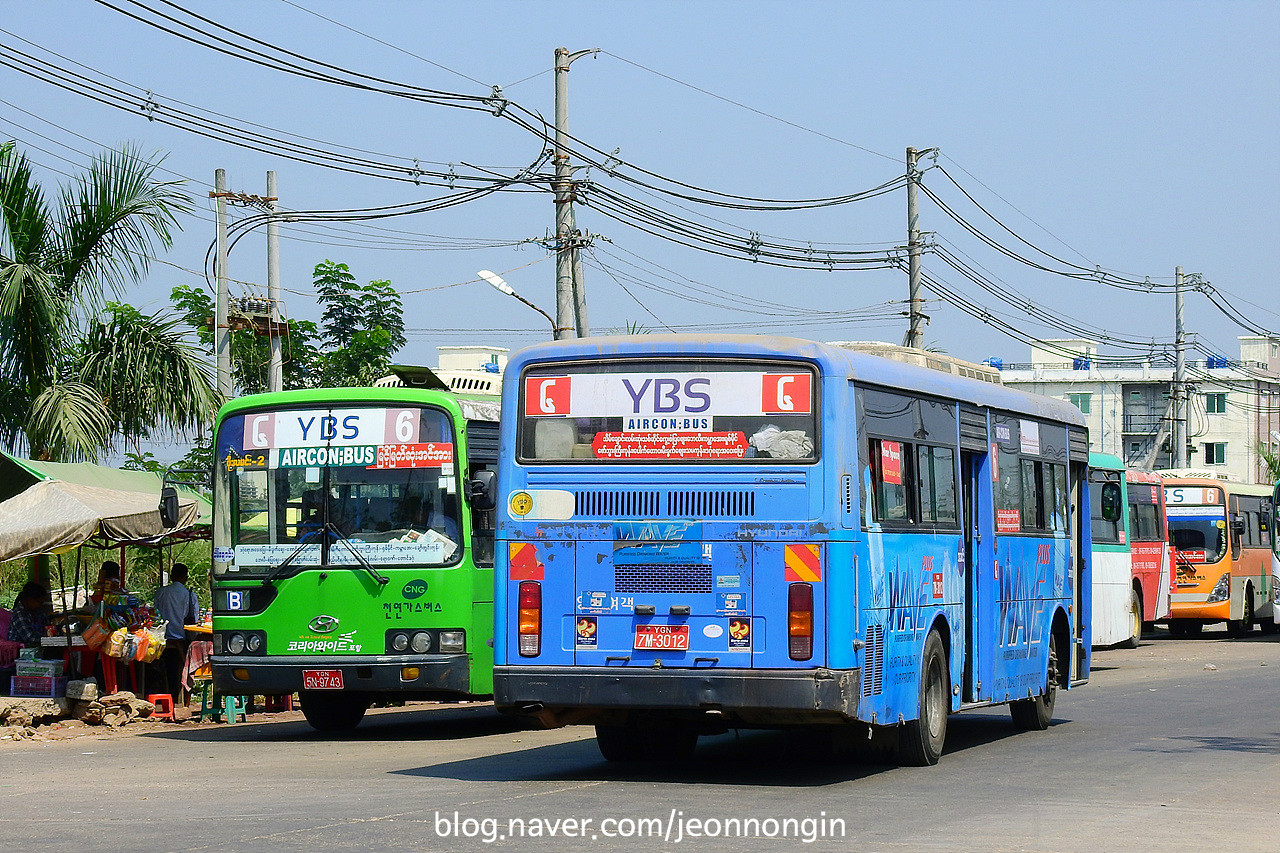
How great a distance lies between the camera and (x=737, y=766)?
1289 centimetres

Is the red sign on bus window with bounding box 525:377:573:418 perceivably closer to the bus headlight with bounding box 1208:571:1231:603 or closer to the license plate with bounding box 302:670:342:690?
the license plate with bounding box 302:670:342:690

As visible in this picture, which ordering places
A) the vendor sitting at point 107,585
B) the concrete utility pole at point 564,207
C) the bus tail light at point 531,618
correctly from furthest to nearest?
the concrete utility pole at point 564,207 → the vendor sitting at point 107,585 → the bus tail light at point 531,618

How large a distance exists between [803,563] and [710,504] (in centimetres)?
74

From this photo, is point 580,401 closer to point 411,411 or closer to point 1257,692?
point 411,411

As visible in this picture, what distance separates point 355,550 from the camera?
15398mm

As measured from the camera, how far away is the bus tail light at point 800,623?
11.1 meters

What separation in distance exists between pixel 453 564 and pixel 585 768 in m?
3.19

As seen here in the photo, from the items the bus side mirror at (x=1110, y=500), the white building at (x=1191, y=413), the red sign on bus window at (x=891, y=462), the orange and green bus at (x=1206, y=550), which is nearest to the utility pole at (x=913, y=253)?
the orange and green bus at (x=1206, y=550)

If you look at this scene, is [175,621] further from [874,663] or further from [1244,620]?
[1244,620]

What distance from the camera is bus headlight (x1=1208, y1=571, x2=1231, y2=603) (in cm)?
3450

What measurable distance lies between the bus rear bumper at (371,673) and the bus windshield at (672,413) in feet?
13.4

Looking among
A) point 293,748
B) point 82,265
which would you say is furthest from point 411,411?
point 82,265

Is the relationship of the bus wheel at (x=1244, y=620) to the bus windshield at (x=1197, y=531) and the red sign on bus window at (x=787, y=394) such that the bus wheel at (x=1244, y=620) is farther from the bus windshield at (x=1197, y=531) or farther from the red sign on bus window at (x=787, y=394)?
the red sign on bus window at (x=787, y=394)

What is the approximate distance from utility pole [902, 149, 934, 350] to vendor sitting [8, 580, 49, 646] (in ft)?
65.3
